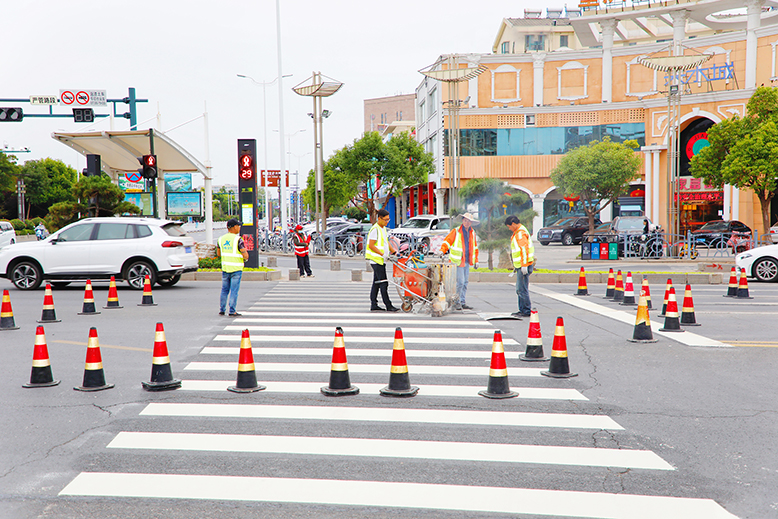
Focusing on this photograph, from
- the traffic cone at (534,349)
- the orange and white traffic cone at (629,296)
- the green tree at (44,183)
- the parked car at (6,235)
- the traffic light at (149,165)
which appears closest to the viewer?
the traffic cone at (534,349)

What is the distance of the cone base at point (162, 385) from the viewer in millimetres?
6523

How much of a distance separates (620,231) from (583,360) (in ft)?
81.0

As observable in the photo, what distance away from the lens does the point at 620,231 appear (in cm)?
3106

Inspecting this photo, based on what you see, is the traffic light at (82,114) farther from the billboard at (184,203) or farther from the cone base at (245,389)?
the cone base at (245,389)

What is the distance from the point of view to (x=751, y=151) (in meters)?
28.2

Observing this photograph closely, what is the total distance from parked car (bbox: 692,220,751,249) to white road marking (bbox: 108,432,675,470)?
25363mm

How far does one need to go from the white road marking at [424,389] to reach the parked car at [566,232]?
3435cm

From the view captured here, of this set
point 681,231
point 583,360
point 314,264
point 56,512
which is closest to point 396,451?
point 56,512

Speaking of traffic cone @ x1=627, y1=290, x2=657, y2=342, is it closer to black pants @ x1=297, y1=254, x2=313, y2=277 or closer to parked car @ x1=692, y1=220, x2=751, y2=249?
black pants @ x1=297, y1=254, x2=313, y2=277

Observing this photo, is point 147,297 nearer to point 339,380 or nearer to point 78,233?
point 78,233

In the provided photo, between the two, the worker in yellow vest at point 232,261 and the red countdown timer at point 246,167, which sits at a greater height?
the red countdown timer at point 246,167

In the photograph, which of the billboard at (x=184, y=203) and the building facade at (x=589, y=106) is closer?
the billboard at (x=184, y=203)

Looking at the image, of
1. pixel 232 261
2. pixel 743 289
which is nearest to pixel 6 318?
pixel 232 261

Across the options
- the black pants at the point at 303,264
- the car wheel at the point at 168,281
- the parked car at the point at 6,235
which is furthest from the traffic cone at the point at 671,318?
the parked car at the point at 6,235
